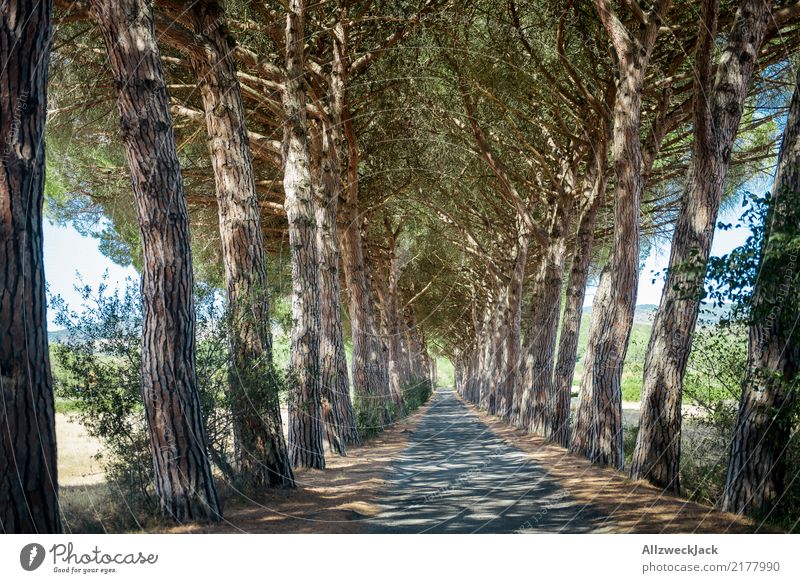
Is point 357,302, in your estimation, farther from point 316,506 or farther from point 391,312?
point 316,506

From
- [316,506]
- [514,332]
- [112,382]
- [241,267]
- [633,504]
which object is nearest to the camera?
[112,382]

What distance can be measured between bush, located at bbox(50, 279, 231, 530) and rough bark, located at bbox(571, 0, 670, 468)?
7198 millimetres

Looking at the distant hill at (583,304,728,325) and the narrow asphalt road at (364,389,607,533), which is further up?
the distant hill at (583,304,728,325)

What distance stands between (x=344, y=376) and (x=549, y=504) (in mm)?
8744

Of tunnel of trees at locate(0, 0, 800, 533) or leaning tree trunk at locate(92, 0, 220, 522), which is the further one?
leaning tree trunk at locate(92, 0, 220, 522)

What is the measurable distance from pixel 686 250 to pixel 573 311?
7.43 metres

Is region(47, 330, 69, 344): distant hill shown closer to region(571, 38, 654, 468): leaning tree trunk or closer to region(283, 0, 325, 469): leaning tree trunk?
region(283, 0, 325, 469): leaning tree trunk

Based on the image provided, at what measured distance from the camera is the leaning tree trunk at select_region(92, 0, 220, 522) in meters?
7.43

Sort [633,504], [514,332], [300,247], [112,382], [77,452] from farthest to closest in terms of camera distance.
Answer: [514,332] → [300,247] → [633,504] → [112,382] → [77,452]

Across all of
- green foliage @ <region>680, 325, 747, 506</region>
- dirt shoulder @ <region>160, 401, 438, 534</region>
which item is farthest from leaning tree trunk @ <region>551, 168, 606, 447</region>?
green foliage @ <region>680, 325, 747, 506</region>

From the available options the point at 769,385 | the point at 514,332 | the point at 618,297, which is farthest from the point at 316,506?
the point at 514,332

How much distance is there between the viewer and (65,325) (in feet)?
25.9

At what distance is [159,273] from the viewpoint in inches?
297
